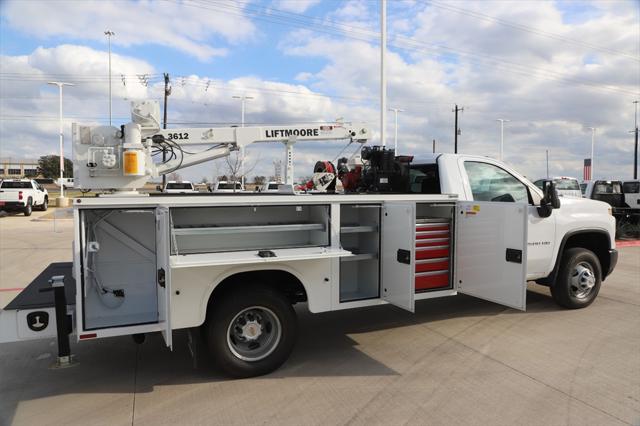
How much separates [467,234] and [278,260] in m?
2.31

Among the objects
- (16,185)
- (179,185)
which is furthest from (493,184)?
(16,185)

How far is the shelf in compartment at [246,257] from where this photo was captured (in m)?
3.79

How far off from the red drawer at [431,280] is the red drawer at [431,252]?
198 millimetres

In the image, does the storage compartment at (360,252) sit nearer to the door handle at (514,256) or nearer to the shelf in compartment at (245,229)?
the shelf in compartment at (245,229)

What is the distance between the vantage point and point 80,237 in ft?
12.1

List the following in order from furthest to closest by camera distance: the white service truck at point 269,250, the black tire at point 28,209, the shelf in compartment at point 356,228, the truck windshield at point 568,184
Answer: the black tire at point 28,209, the truck windshield at point 568,184, the shelf in compartment at point 356,228, the white service truck at point 269,250

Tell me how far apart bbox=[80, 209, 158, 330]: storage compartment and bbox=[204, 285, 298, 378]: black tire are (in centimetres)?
55

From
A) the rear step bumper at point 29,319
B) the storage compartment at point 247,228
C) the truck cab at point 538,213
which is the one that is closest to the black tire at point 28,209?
the rear step bumper at point 29,319

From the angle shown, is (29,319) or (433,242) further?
(433,242)

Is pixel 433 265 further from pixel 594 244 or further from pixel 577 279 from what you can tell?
pixel 594 244

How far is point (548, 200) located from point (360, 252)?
2.32 metres

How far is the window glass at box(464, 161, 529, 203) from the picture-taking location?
19.2 ft

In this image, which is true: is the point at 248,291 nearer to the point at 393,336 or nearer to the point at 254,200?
the point at 254,200

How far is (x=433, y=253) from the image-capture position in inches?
208
